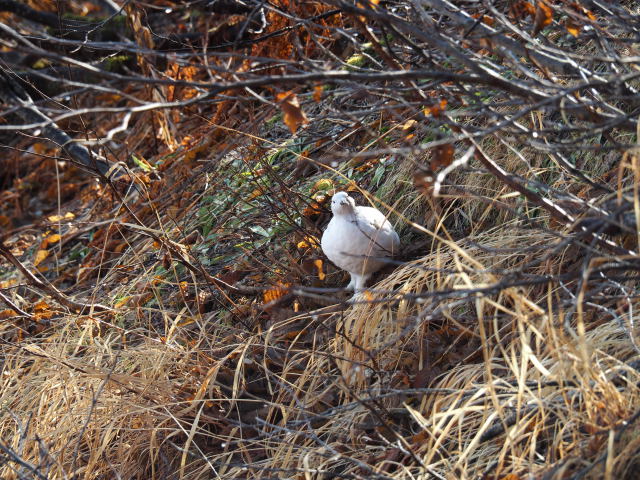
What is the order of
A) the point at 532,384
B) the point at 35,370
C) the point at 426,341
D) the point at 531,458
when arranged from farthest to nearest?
the point at 35,370, the point at 426,341, the point at 532,384, the point at 531,458

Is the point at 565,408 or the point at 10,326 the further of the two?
the point at 10,326

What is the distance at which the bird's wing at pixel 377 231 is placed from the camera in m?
2.85

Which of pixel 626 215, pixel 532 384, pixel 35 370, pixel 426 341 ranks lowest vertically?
pixel 35 370

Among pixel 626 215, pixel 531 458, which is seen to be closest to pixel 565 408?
pixel 531 458

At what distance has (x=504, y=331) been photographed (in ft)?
8.45

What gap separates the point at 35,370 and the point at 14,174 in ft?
12.3

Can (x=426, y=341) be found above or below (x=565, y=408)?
below

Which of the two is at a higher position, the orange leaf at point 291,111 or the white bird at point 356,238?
the orange leaf at point 291,111

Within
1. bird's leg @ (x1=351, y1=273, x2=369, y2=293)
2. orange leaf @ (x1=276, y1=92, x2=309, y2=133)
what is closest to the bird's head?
bird's leg @ (x1=351, y1=273, x2=369, y2=293)

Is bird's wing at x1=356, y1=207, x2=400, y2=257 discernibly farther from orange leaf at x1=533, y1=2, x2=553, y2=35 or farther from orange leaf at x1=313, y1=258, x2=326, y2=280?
orange leaf at x1=533, y1=2, x2=553, y2=35

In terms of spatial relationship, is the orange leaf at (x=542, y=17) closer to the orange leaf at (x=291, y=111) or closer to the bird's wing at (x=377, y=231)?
the orange leaf at (x=291, y=111)

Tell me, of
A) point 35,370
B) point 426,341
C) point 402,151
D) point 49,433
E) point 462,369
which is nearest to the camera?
point 402,151

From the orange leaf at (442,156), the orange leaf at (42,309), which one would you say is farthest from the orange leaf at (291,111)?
the orange leaf at (42,309)

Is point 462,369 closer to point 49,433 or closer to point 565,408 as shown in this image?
point 565,408
